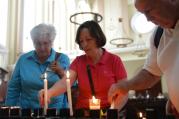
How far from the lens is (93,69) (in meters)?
2.08

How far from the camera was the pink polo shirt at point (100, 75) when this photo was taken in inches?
77.9

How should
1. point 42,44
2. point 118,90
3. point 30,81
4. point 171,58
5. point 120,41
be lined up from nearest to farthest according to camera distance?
point 171,58
point 118,90
point 30,81
point 42,44
point 120,41

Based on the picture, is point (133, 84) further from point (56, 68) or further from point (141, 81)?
point (56, 68)

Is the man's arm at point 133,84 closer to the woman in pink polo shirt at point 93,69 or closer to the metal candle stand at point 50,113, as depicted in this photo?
the metal candle stand at point 50,113

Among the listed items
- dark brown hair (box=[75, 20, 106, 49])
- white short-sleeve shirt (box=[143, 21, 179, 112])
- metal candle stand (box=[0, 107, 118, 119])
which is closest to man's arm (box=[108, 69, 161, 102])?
white short-sleeve shirt (box=[143, 21, 179, 112])

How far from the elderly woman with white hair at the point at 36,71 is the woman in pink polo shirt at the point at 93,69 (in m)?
0.24

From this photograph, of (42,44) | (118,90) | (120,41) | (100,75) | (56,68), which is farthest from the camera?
(120,41)

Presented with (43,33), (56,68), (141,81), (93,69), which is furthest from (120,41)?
(141,81)

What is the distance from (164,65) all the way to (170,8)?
9.0 inches

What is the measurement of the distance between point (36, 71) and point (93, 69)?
570mm

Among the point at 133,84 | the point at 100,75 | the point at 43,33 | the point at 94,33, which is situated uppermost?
the point at 43,33

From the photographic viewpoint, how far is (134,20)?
7.23 meters

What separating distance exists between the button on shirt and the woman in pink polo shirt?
306mm

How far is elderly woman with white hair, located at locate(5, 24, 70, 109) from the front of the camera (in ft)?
7.70
